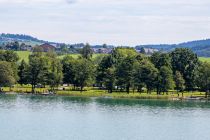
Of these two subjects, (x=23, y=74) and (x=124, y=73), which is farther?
(x=23, y=74)

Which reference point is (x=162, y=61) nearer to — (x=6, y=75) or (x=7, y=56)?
(x=6, y=75)

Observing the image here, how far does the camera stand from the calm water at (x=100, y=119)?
70.1 m

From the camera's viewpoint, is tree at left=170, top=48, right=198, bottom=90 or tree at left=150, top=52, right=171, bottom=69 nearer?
tree at left=150, top=52, right=171, bottom=69

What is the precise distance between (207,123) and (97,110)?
75.8 ft

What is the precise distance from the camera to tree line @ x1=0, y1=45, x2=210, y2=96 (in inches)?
5689

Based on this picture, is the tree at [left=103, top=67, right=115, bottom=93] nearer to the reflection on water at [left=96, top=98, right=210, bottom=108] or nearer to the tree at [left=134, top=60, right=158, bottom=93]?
the tree at [left=134, top=60, right=158, bottom=93]

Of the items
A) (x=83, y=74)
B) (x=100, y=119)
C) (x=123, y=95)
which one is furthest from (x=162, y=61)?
(x=100, y=119)

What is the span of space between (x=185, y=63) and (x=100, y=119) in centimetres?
7860

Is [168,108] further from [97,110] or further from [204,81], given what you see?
[204,81]

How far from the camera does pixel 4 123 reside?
77.6m

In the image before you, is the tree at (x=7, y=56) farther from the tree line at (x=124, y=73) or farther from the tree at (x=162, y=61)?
the tree at (x=162, y=61)

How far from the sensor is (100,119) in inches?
3519

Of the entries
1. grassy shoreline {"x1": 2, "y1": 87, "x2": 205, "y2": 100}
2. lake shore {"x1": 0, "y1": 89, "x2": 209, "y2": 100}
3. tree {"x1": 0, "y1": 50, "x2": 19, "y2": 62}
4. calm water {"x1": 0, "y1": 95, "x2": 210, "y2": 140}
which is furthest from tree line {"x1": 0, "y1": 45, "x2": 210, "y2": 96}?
calm water {"x1": 0, "y1": 95, "x2": 210, "y2": 140}

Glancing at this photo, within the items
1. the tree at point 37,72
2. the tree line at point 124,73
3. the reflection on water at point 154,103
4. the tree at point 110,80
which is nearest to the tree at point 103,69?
the tree line at point 124,73
